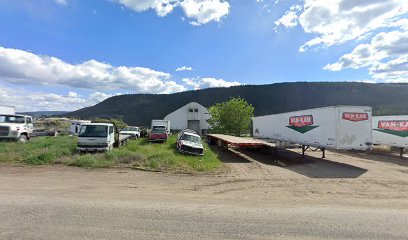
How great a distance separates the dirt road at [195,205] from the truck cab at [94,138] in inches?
160

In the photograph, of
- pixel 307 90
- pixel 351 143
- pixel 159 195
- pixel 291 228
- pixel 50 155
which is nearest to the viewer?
pixel 291 228

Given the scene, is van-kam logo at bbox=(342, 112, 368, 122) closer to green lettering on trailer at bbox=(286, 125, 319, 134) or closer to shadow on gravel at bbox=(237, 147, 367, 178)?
green lettering on trailer at bbox=(286, 125, 319, 134)

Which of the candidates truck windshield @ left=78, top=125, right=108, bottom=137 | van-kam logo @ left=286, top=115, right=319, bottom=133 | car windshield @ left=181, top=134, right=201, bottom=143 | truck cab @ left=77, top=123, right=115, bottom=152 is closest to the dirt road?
truck cab @ left=77, top=123, right=115, bottom=152

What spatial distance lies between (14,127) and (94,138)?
8.47 metres

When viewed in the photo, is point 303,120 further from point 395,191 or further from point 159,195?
point 159,195

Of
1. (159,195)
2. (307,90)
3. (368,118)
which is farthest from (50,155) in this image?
(307,90)

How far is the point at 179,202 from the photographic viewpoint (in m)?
8.18

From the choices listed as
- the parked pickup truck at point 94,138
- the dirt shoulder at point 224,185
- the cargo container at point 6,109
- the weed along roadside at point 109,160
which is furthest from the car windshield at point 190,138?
the cargo container at point 6,109

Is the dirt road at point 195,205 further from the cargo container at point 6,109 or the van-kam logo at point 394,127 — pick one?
the cargo container at point 6,109

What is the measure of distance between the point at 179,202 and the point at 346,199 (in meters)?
5.47

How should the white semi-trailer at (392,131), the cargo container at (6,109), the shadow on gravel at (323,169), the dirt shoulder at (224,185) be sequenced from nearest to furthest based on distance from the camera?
the dirt shoulder at (224,185)
the shadow on gravel at (323,169)
the white semi-trailer at (392,131)
the cargo container at (6,109)

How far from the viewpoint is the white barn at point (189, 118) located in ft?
231

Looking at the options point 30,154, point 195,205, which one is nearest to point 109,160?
point 30,154

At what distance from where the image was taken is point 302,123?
21.5m
